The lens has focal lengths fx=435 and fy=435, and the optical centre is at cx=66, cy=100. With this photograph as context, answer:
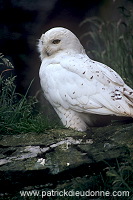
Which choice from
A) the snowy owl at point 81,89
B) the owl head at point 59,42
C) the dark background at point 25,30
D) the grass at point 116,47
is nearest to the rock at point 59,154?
the snowy owl at point 81,89

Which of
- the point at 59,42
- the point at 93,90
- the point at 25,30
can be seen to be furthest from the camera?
the point at 25,30

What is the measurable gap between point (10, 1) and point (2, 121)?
9.39 feet

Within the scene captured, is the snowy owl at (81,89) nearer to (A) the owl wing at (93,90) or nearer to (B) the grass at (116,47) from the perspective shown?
(A) the owl wing at (93,90)

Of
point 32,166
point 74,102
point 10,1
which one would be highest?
point 10,1

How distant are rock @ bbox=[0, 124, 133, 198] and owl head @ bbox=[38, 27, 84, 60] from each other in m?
0.99

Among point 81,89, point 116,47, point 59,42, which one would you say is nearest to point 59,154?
point 81,89

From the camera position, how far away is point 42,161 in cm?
378

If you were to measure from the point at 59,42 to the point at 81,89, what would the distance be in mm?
775

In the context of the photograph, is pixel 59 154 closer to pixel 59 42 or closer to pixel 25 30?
pixel 59 42

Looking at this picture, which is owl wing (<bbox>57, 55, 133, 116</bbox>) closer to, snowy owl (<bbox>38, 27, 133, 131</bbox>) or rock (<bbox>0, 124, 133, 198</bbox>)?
snowy owl (<bbox>38, 27, 133, 131</bbox>)

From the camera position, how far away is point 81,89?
4.33m

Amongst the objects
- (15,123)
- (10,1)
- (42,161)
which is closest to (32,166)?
(42,161)

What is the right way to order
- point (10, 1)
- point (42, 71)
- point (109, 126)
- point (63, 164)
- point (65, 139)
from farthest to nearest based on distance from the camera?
point (10, 1)
point (42, 71)
point (109, 126)
point (65, 139)
point (63, 164)

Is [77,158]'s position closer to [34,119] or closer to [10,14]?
[34,119]
